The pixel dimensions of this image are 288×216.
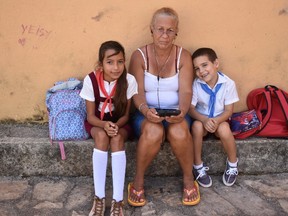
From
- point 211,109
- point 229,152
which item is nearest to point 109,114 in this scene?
point 211,109

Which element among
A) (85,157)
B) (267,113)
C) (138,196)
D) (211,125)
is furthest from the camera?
(267,113)

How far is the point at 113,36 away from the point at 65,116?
0.88 m

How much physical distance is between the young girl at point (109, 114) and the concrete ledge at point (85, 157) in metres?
0.30

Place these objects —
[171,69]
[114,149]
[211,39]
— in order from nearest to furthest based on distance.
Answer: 1. [114,149]
2. [171,69]
3. [211,39]

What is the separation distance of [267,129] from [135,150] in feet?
4.13

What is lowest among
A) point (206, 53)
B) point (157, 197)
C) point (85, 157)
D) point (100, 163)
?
point (157, 197)

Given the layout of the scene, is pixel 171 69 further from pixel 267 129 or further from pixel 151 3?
pixel 267 129

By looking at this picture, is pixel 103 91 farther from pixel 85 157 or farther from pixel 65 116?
pixel 85 157

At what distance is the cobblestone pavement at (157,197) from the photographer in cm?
327

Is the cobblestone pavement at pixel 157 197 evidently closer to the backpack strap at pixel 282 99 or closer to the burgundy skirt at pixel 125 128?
the burgundy skirt at pixel 125 128

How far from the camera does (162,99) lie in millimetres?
3631

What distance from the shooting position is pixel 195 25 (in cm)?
385

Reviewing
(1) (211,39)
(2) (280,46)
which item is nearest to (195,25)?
(1) (211,39)

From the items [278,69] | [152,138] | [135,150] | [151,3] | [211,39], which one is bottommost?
[135,150]
